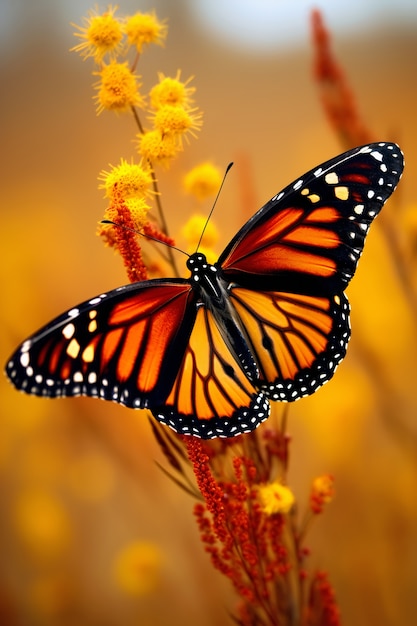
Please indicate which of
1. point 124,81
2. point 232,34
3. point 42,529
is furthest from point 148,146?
point 42,529

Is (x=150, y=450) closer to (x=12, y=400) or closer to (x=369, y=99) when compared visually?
(x=12, y=400)

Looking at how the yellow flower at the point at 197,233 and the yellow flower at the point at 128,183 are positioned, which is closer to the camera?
the yellow flower at the point at 128,183

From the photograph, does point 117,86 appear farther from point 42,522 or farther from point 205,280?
point 42,522

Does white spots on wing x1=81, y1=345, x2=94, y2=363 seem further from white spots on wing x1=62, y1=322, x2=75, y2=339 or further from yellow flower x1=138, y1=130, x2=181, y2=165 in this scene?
yellow flower x1=138, y1=130, x2=181, y2=165

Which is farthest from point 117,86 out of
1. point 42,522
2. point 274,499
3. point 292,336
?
point 42,522

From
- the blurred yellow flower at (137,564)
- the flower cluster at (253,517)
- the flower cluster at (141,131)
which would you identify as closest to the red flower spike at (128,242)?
the flower cluster at (141,131)

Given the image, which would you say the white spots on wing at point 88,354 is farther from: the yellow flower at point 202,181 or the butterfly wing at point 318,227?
the yellow flower at point 202,181

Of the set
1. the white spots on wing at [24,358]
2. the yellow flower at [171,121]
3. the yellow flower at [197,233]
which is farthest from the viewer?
the yellow flower at [197,233]
